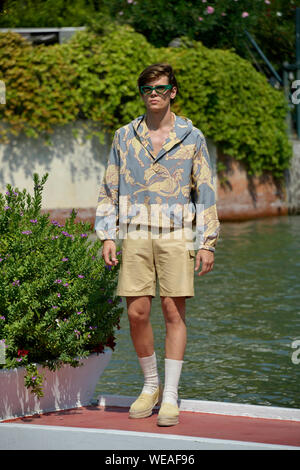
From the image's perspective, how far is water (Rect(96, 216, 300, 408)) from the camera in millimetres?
6262

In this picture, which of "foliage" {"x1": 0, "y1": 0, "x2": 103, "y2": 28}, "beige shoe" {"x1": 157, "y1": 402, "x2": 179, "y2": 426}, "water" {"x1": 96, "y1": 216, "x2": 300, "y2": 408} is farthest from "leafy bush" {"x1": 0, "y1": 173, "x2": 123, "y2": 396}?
"foliage" {"x1": 0, "y1": 0, "x2": 103, "y2": 28}

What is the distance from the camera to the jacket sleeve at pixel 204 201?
4.93 meters

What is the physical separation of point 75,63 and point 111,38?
0.81m

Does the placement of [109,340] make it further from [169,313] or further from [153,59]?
[153,59]

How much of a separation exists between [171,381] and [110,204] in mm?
1029

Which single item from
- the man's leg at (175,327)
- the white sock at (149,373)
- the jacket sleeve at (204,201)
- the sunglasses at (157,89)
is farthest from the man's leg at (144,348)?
the sunglasses at (157,89)

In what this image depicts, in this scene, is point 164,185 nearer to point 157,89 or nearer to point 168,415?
point 157,89

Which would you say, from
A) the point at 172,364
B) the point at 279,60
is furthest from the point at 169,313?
the point at 279,60

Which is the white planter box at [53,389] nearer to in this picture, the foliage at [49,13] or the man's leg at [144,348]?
the man's leg at [144,348]

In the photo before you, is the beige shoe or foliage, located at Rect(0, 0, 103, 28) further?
foliage, located at Rect(0, 0, 103, 28)

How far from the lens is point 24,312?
4.83m

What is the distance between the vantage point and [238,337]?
7742mm

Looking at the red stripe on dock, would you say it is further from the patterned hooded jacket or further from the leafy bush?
the patterned hooded jacket

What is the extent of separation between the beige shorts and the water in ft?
4.55
